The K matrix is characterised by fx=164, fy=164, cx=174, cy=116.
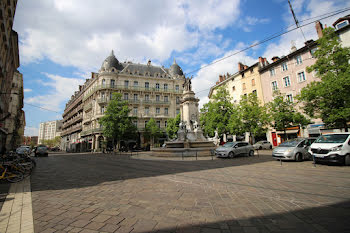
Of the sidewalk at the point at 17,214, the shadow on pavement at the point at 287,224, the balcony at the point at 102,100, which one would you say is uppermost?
the balcony at the point at 102,100

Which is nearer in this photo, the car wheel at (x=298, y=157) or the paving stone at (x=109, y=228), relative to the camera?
the paving stone at (x=109, y=228)

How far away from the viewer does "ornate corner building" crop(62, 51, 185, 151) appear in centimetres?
3738

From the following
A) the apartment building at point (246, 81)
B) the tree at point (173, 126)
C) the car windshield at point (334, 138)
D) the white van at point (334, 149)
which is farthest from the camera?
the tree at point (173, 126)

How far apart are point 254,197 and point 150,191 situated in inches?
108

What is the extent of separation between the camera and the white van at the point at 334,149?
820cm

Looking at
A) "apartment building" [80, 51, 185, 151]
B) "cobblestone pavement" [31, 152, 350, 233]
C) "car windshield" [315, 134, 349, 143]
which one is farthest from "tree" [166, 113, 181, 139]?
"cobblestone pavement" [31, 152, 350, 233]

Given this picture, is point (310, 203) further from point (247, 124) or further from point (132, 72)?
point (132, 72)

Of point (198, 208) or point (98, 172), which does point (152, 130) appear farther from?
point (198, 208)

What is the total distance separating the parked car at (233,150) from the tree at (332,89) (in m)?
6.61

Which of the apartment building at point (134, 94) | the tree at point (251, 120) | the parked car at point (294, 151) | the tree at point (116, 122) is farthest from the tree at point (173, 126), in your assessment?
the parked car at point (294, 151)

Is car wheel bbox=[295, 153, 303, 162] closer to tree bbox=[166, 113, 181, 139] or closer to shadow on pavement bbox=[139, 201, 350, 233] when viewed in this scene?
shadow on pavement bbox=[139, 201, 350, 233]

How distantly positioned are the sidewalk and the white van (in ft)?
38.6

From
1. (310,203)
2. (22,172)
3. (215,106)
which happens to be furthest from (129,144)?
(310,203)

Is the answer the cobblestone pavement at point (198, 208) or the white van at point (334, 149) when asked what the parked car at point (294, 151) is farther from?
the cobblestone pavement at point (198, 208)
